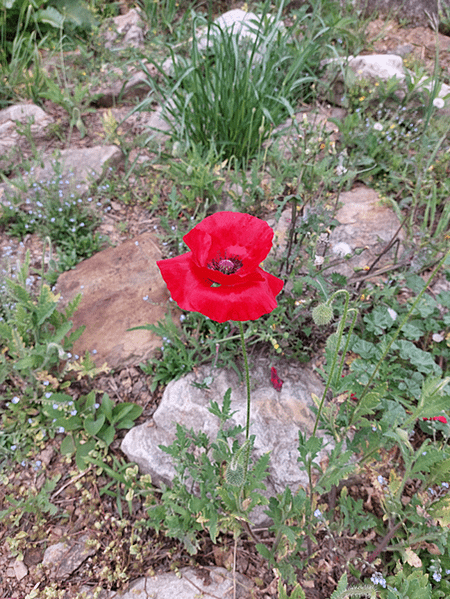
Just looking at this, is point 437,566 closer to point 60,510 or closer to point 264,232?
point 264,232

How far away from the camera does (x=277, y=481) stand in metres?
1.72

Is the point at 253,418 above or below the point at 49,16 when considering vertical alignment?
below

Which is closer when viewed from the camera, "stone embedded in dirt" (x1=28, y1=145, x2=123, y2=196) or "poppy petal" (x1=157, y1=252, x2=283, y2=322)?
"poppy petal" (x1=157, y1=252, x2=283, y2=322)

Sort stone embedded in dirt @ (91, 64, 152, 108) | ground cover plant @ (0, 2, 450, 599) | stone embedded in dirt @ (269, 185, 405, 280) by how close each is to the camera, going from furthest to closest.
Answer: stone embedded in dirt @ (91, 64, 152, 108) → stone embedded in dirt @ (269, 185, 405, 280) → ground cover plant @ (0, 2, 450, 599)

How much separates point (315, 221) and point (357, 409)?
0.88 m

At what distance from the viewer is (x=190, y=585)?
1559 millimetres

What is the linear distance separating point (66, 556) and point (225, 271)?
4.82 feet

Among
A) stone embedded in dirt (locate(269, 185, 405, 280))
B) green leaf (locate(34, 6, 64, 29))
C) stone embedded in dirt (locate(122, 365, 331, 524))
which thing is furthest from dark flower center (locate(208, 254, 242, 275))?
green leaf (locate(34, 6, 64, 29))

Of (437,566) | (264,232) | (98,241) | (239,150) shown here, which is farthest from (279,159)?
(437,566)

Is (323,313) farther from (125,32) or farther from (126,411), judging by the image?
(125,32)

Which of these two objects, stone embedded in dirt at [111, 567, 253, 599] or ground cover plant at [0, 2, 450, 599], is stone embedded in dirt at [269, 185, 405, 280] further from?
stone embedded in dirt at [111, 567, 253, 599]

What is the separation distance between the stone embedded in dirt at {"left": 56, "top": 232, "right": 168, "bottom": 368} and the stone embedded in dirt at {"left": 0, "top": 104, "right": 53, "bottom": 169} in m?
1.41

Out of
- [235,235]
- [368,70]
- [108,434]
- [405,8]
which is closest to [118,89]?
[368,70]

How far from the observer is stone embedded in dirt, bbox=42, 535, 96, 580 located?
1653 millimetres
